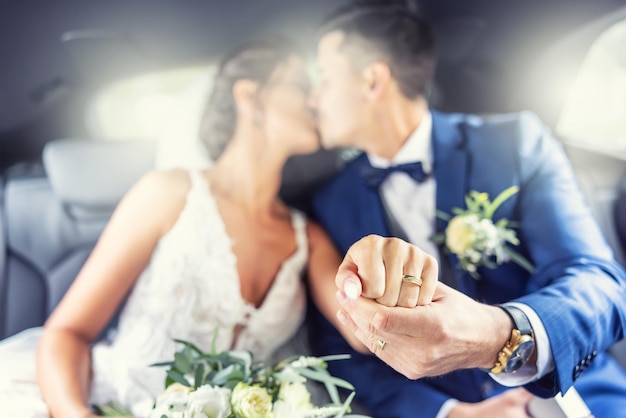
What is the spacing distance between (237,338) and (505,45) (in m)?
1.00

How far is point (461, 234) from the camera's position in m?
0.93

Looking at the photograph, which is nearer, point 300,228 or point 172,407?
point 172,407

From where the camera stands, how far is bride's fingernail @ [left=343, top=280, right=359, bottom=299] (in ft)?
1.88

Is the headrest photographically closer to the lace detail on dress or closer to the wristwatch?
the lace detail on dress

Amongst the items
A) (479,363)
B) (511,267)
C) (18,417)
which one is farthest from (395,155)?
(18,417)

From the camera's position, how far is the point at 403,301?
60 cm

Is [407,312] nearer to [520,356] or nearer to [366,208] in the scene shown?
[520,356]

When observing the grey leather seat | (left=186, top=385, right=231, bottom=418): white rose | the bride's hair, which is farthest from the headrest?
(left=186, top=385, right=231, bottom=418): white rose

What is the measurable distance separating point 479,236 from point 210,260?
0.51 m

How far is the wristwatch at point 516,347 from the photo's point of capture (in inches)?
29.8

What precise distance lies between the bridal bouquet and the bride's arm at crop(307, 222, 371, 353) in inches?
8.8

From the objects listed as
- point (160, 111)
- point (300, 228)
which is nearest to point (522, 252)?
point (300, 228)

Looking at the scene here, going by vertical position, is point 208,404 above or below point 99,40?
below

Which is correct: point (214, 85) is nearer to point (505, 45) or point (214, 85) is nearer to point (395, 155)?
point (395, 155)
